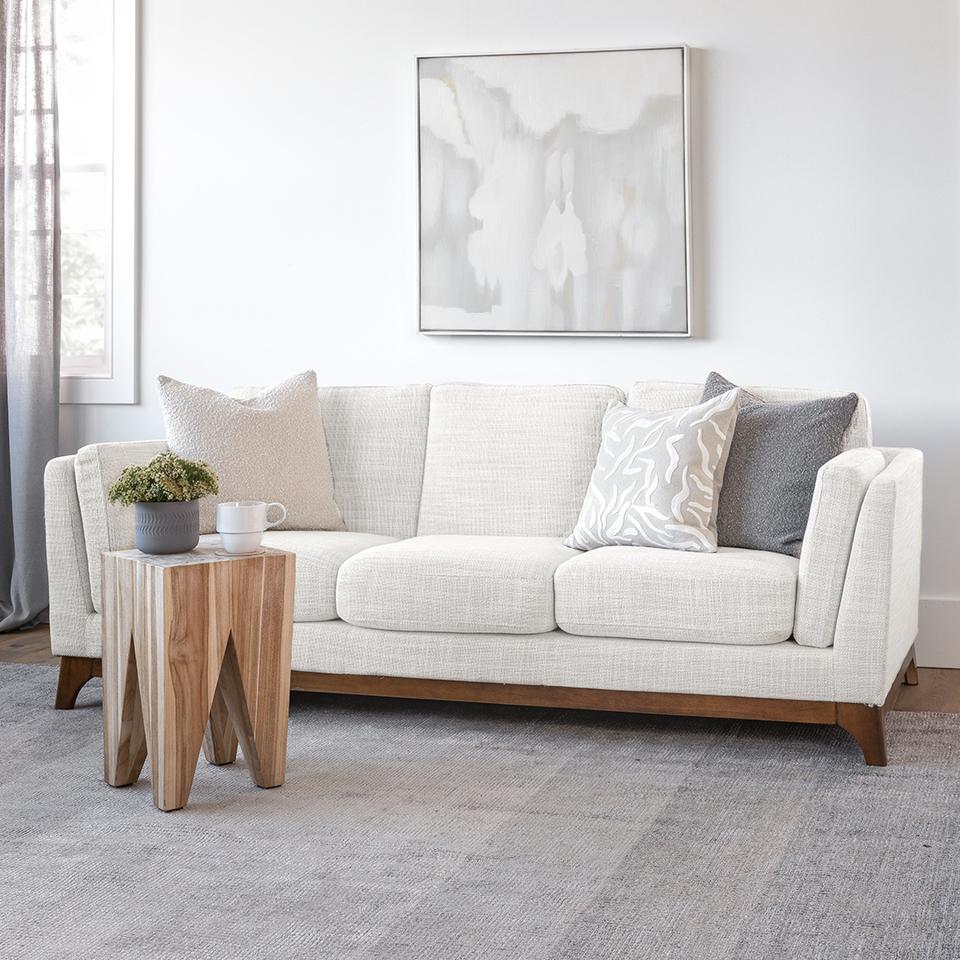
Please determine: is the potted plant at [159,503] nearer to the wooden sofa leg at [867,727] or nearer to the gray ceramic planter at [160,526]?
the gray ceramic planter at [160,526]

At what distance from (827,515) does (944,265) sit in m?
1.35

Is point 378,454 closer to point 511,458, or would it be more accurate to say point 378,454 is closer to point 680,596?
point 511,458

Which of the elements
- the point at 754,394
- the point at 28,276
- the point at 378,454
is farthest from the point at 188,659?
the point at 28,276

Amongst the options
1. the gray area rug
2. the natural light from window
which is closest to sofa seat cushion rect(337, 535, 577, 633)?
the gray area rug

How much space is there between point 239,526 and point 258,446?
1.00 m

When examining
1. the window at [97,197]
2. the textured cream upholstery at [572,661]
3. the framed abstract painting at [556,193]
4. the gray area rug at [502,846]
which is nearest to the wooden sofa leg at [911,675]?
the gray area rug at [502,846]

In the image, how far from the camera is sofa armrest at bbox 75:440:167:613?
3.24 meters

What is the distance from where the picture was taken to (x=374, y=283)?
4199mm

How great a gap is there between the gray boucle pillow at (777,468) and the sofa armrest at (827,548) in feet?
0.92

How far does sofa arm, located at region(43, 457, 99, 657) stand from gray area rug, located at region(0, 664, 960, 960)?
27 cm

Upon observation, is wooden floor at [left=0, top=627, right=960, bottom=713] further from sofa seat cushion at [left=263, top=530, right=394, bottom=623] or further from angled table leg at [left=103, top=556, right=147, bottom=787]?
angled table leg at [left=103, top=556, right=147, bottom=787]

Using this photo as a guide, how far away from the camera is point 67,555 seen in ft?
10.7

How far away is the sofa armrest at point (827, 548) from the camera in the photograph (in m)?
2.76

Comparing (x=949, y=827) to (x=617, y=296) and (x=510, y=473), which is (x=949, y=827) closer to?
(x=510, y=473)
